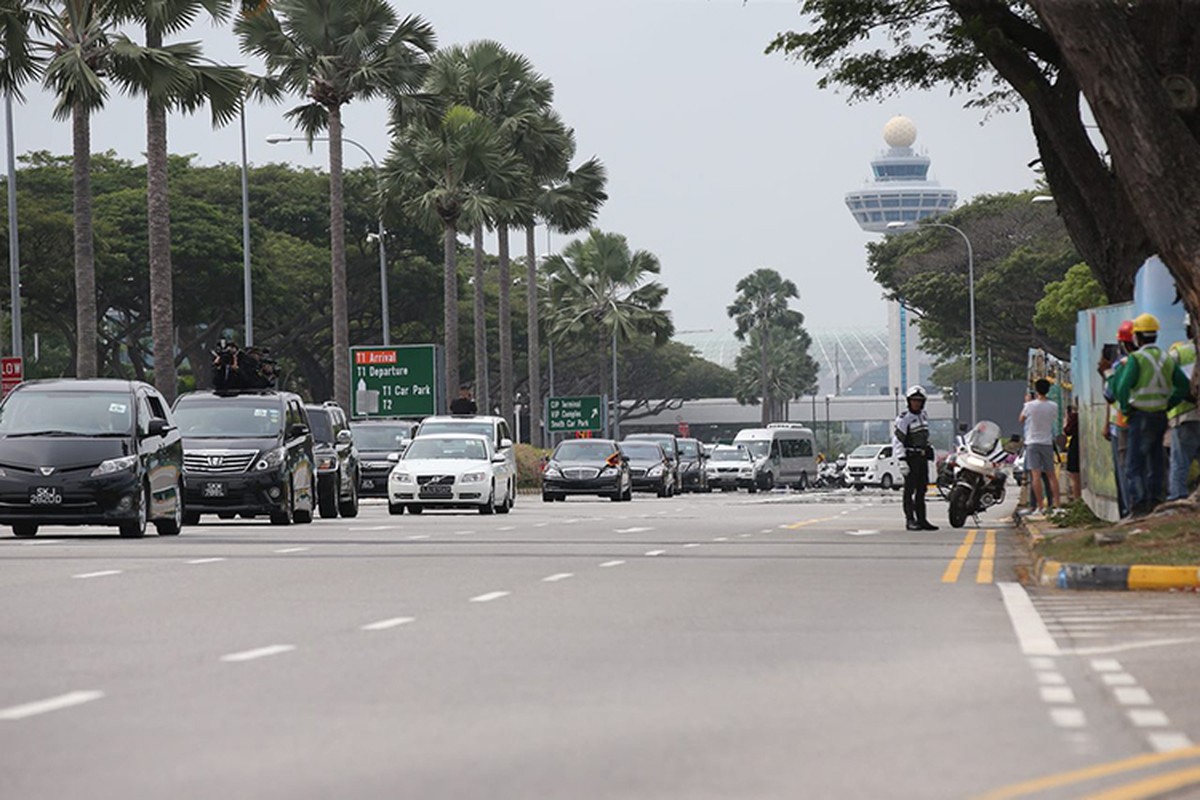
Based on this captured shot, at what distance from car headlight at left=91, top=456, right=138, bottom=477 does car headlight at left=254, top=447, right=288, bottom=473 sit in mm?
5831

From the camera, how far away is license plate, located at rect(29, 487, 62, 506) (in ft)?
83.3

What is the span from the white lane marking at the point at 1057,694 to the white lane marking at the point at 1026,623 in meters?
1.58

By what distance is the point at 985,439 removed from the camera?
30422 mm

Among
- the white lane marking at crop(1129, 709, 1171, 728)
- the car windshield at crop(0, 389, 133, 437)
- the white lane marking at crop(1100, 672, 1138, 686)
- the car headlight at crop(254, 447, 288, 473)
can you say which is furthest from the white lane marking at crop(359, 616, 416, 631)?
the car headlight at crop(254, 447, 288, 473)

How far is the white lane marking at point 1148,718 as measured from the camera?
910 centimetres

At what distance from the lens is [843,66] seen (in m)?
33.5

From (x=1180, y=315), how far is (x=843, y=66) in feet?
37.1

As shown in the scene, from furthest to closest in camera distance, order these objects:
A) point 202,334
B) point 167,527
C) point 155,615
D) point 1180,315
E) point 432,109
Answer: point 202,334
point 432,109
point 167,527
point 1180,315
point 155,615

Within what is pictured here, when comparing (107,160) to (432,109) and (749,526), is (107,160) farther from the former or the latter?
(749,526)

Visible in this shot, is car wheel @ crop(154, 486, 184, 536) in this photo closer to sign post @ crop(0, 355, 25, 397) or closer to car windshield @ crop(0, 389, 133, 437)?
car windshield @ crop(0, 389, 133, 437)

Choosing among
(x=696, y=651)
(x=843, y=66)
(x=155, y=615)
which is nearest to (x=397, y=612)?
(x=155, y=615)

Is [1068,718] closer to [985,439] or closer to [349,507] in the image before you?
[985,439]

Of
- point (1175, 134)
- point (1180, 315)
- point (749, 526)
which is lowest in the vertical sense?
point (749, 526)

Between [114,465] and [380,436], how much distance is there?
970 inches
